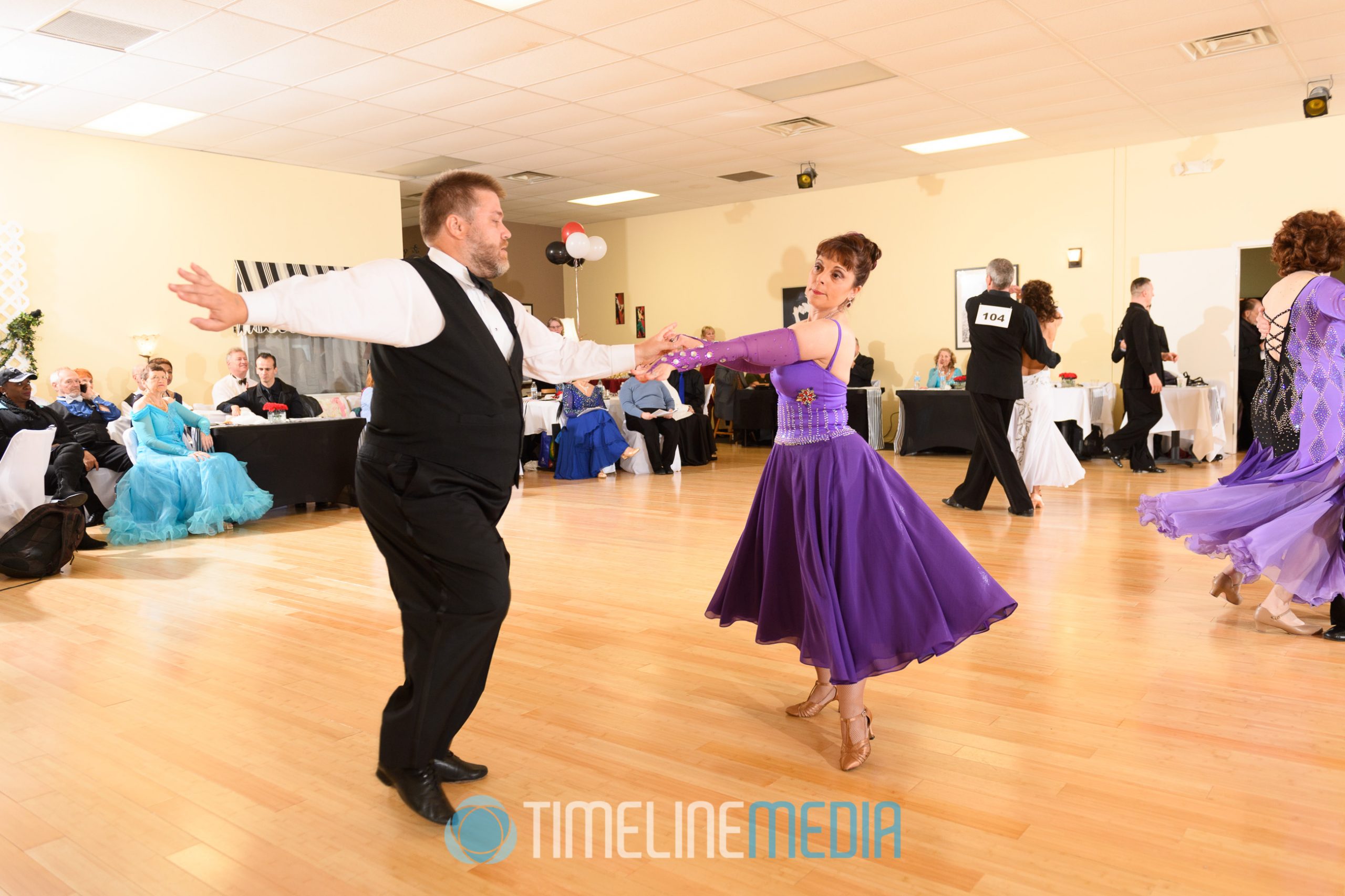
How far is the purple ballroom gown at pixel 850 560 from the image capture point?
98.2 inches

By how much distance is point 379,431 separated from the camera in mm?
2240

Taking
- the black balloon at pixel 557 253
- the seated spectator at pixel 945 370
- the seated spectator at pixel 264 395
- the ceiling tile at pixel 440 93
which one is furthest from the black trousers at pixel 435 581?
the black balloon at pixel 557 253

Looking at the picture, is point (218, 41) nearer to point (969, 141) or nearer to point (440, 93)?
point (440, 93)

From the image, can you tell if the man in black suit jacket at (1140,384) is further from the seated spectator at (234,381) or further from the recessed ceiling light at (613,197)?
the seated spectator at (234,381)

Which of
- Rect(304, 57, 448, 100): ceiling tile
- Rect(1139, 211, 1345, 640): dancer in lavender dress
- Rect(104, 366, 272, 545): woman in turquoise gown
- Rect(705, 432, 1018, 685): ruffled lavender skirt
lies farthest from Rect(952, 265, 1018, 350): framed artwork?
Rect(705, 432, 1018, 685): ruffled lavender skirt

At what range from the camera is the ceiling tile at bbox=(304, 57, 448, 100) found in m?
6.45

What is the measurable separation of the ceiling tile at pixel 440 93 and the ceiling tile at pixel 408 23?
0.81 m

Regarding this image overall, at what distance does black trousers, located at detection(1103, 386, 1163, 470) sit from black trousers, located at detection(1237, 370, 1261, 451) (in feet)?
6.17

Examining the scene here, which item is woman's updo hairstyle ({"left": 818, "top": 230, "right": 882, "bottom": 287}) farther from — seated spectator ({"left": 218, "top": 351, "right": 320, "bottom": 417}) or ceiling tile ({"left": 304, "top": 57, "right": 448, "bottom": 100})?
seated spectator ({"left": 218, "top": 351, "right": 320, "bottom": 417})

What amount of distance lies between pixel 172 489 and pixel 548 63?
3841mm

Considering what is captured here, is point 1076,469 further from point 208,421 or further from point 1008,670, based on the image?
point 208,421

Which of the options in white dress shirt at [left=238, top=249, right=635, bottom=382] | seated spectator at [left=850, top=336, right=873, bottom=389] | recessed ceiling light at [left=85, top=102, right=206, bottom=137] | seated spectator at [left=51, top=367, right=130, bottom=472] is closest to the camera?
white dress shirt at [left=238, top=249, right=635, bottom=382]

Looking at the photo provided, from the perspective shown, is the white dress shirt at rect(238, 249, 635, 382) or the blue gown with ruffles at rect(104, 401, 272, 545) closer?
the white dress shirt at rect(238, 249, 635, 382)

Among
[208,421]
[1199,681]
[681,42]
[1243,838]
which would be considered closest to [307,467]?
[208,421]
